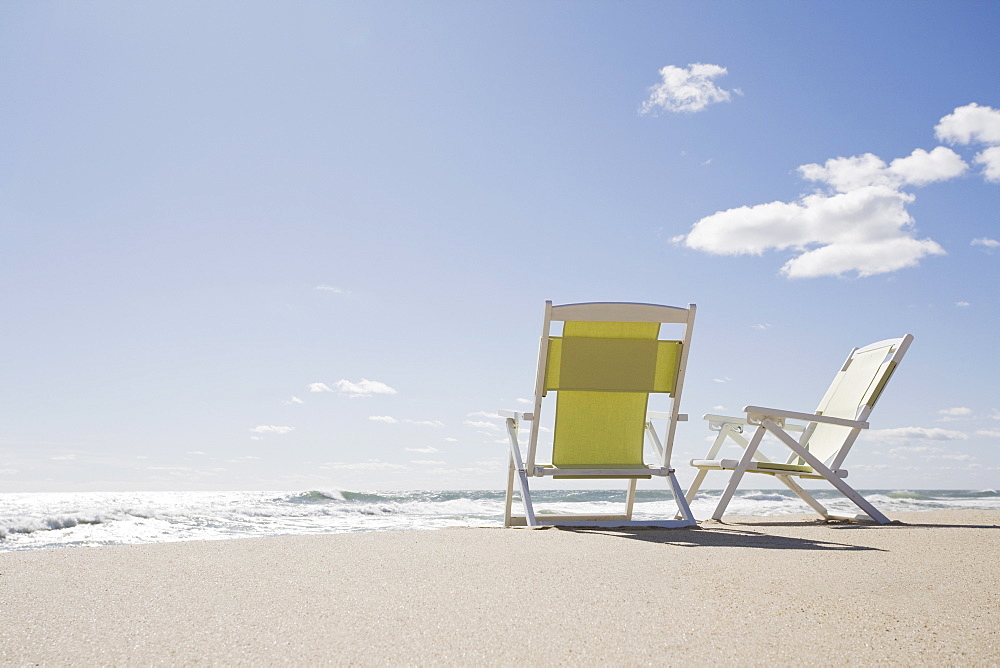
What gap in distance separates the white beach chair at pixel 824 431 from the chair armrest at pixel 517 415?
1.53 metres

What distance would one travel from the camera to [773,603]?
2.13 m

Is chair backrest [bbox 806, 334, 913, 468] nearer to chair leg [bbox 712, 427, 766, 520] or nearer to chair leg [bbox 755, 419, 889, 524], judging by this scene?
chair leg [bbox 755, 419, 889, 524]

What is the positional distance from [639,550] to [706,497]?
12.1 metres

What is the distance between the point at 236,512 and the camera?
838cm

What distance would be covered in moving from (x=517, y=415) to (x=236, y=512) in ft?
16.0

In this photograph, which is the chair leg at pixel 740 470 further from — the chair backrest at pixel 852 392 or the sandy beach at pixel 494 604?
the sandy beach at pixel 494 604

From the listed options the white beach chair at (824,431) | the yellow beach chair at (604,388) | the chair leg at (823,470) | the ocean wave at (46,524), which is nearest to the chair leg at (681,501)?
the yellow beach chair at (604,388)

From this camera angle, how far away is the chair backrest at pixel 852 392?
18.3 ft

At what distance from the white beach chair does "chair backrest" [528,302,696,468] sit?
77 centimetres

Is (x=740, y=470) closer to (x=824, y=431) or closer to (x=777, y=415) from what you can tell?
(x=777, y=415)

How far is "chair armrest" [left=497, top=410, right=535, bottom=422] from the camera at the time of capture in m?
4.77

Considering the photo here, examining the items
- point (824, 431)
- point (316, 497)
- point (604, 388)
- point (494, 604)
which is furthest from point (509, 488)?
point (316, 497)

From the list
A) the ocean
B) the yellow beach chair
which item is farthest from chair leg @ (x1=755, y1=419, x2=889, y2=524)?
the ocean

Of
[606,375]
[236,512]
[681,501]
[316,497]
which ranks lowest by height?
[316,497]
